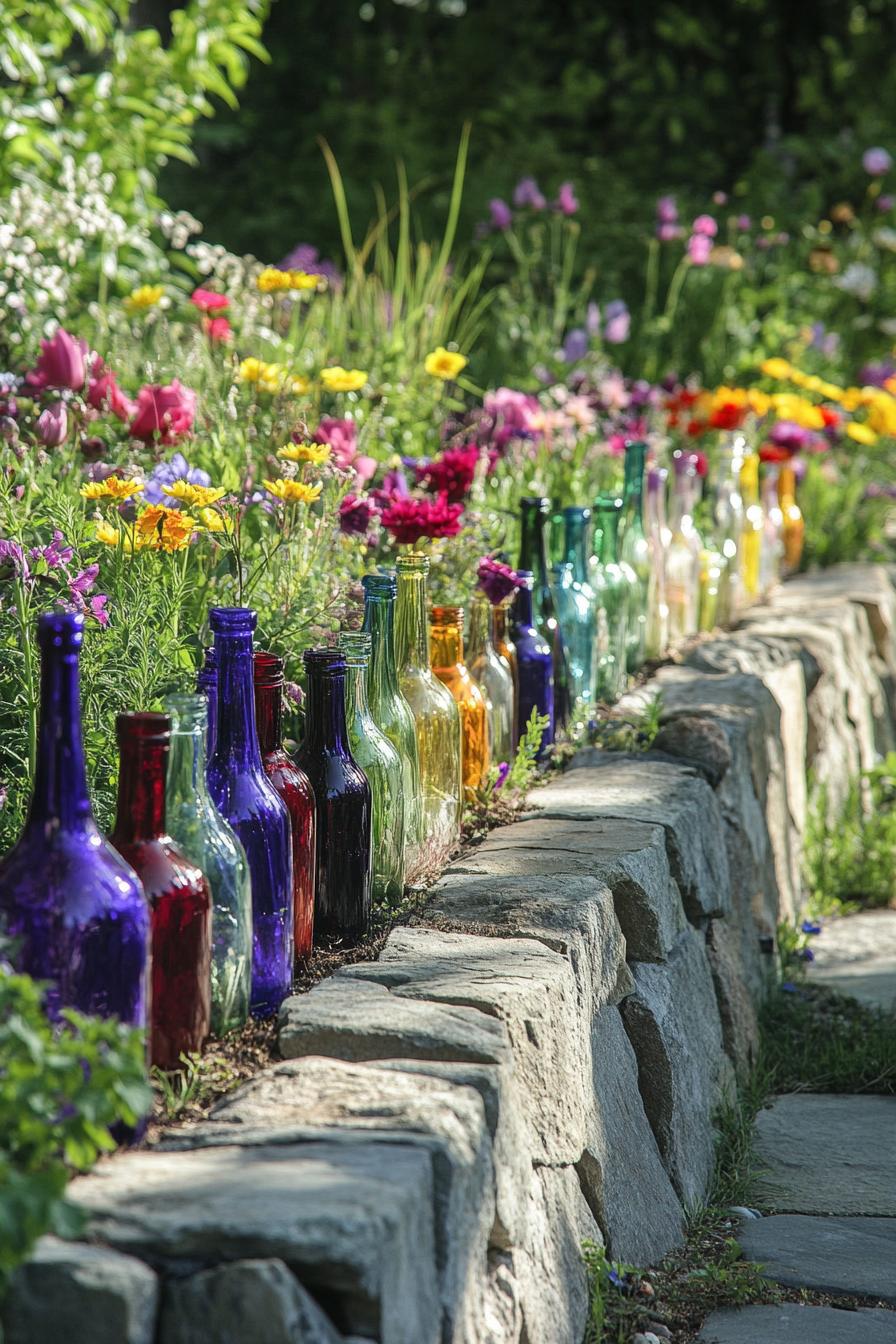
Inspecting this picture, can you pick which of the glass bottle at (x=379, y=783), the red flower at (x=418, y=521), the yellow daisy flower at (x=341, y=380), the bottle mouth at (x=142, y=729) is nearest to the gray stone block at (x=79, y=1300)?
the bottle mouth at (x=142, y=729)

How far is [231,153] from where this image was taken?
32.7 feet

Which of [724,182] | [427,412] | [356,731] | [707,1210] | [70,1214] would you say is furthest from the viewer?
[724,182]

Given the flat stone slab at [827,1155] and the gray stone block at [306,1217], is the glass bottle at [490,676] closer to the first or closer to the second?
the flat stone slab at [827,1155]

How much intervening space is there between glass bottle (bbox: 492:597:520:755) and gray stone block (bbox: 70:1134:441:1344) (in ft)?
4.93

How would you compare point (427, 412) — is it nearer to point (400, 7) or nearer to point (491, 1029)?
point (491, 1029)

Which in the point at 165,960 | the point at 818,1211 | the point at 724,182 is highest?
the point at 724,182

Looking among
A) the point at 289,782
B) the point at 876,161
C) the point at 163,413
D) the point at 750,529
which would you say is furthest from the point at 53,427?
the point at 876,161

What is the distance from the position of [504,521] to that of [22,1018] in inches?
98.1

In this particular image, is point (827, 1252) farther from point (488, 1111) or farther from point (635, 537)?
point (635, 537)

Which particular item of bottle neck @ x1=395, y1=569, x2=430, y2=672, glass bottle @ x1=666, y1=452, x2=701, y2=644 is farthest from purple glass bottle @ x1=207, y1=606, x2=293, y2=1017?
glass bottle @ x1=666, y1=452, x2=701, y2=644

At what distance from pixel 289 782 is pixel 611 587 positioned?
1.73m

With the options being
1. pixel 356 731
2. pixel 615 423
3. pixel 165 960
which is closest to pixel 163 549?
pixel 356 731

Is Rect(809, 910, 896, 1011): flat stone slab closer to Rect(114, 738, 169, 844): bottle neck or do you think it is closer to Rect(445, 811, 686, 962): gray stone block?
Rect(445, 811, 686, 962): gray stone block

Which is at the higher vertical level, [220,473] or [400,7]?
[400,7]
